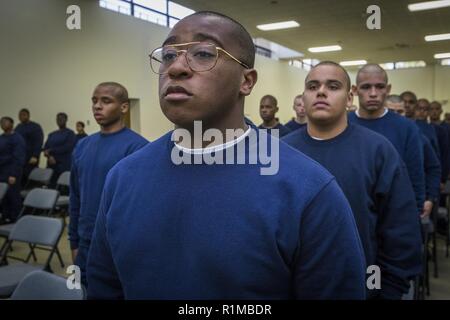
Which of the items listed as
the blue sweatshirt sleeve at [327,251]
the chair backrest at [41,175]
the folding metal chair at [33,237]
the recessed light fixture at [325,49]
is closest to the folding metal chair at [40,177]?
the chair backrest at [41,175]

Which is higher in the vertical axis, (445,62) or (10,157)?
(445,62)

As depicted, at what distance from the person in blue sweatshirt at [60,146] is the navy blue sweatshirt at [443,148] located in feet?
17.4

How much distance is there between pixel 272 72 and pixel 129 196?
12.2 m

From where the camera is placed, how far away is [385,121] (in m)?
2.39

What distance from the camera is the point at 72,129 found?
23.1ft

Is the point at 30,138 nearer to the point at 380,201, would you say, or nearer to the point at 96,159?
the point at 96,159

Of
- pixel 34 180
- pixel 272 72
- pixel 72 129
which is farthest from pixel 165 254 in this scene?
pixel 272 72

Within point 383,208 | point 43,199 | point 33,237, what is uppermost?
point 383,208

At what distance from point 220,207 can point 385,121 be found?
183 centimetres

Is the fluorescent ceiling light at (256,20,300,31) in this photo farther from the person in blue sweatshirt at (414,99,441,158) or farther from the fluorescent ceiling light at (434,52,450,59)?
the fluorescent ceiling light at (434,52,450,59)

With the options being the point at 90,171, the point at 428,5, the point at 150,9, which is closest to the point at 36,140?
the point at 150,9

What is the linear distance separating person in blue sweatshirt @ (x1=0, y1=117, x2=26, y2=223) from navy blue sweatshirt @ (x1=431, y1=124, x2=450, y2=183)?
532cm

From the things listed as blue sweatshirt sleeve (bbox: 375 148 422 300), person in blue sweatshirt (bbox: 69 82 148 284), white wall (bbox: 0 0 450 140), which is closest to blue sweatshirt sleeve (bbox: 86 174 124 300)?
blue sweatshirt sleeve (bbox: 375 148 422 300)

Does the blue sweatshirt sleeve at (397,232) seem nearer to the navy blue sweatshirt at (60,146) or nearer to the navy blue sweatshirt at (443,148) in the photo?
the navy blue sweatshirt at (443,148)
